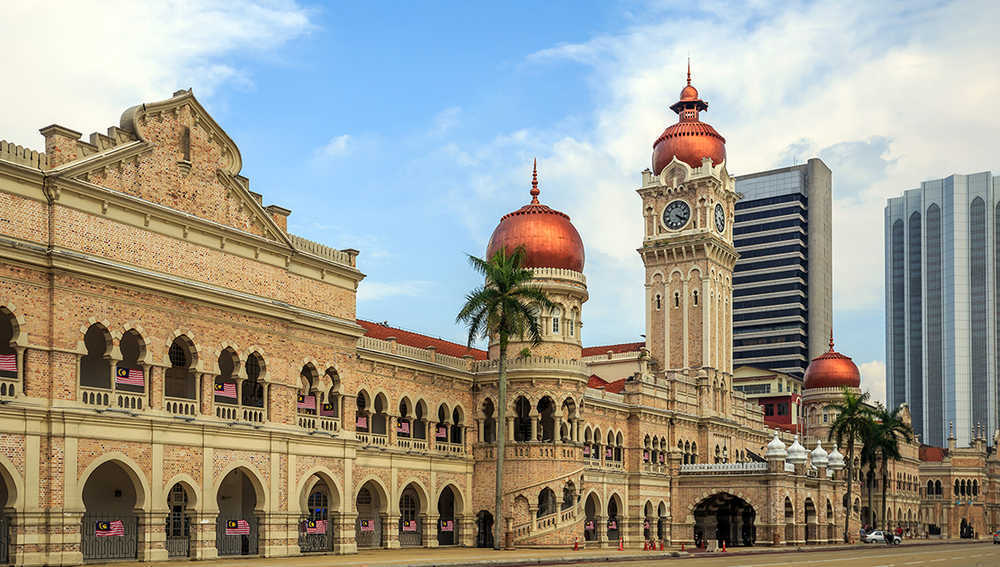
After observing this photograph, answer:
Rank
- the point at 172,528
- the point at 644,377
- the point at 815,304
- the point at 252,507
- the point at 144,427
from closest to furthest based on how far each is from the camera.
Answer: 1. the point at 144,427
2. the point at 172,528
3. the point at 252,507
4. the point at 644,377
5. the point at 815,304

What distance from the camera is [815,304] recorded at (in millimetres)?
172125

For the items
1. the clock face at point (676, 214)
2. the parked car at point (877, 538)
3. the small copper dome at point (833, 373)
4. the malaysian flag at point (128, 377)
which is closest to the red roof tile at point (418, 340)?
the malaysian flag at point (128, 377)

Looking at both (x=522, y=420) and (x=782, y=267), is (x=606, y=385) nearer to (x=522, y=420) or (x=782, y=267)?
(x=522, y=420)

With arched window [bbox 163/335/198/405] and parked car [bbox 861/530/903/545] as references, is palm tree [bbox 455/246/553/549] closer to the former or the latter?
arched window [bbox 163/335/198/405]

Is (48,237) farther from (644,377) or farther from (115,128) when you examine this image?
(644,377)

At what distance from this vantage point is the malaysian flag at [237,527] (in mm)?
39838

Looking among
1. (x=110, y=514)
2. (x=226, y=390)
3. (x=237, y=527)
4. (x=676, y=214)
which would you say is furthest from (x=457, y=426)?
(x=676, y=214)

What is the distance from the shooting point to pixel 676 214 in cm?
8150

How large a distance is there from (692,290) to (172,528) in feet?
160

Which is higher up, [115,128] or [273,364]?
[115,128]

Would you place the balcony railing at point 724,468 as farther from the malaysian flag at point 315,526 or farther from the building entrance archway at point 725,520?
the malaysian flag at point 315,526

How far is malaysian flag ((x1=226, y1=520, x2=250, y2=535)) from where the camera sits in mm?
39838

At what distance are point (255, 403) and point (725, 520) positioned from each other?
123 ft

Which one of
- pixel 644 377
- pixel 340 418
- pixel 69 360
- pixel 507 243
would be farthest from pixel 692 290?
pixel 69 360
